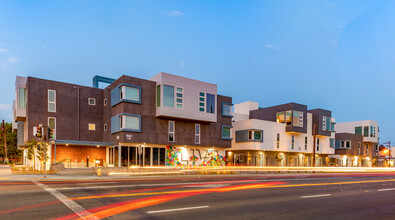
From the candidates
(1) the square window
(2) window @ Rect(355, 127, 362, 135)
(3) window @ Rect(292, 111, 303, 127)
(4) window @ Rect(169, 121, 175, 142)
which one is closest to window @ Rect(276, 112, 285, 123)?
(3) window @ Rect(292, 111, 303, 127)

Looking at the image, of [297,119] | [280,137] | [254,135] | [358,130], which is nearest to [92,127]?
[254,135]

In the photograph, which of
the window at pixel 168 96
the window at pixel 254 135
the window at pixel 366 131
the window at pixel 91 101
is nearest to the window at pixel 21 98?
the window at pixel 91 101

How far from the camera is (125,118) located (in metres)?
29.9

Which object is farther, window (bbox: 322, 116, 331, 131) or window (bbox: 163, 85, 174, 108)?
window (bbox: 322, 116, 331, 131)

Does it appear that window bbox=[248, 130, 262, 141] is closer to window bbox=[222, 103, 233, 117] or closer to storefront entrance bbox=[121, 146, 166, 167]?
window bbox=[222, 103, 233, 117]

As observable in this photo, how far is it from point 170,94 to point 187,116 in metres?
3.44

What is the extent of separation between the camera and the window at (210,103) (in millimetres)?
36062

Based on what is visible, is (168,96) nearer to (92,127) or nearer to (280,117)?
(92,127)

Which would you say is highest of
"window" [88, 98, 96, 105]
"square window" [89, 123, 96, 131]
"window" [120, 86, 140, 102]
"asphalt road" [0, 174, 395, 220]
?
"window" [120, 86, 140, 102]

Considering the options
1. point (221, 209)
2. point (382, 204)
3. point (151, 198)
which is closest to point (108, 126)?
point (151, 198)

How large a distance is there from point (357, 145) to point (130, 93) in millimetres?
58298

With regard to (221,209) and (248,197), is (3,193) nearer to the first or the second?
(221,209)

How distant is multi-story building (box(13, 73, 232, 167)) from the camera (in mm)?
30594

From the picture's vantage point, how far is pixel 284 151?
162ft
